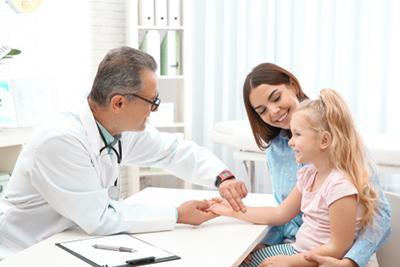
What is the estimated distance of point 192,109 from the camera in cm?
447

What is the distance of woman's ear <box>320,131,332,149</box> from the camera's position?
1737mm

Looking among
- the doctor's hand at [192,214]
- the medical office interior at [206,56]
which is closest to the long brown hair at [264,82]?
the doctor's hand at [192,214]

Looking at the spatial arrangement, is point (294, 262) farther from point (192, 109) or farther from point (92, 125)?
point (192, 109)

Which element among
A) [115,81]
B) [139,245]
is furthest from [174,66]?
[139,245]

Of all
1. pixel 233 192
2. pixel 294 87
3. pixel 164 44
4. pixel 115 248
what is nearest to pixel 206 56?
pixel 164 44

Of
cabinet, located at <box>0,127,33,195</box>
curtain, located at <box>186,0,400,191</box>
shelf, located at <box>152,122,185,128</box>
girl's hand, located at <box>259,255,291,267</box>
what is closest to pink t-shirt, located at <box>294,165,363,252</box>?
girl's hand, located at <box>259,255,291,267</box>

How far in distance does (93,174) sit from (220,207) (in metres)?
0.44

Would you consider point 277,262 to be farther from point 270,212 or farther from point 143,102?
point 143,102

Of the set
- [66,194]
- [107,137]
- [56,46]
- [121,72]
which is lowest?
[66,194]

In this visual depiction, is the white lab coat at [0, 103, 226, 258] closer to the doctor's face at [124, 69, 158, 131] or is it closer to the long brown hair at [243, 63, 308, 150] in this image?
the doctor's face at [124, 69, 158, 131]

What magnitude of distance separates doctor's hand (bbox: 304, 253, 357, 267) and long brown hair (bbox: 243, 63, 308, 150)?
586 mm

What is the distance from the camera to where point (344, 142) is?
1732 mm

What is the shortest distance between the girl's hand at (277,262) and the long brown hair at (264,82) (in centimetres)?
55

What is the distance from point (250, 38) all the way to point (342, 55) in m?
0.68
